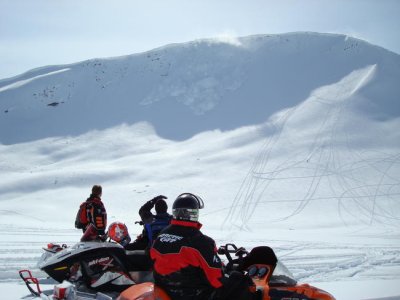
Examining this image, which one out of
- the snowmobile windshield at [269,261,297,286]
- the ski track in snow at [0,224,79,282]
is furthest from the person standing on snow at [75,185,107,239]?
the snowmobile windshield at [269,261,297,286]

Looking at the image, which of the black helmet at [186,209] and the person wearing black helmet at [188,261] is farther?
the black helmet at [186,209]

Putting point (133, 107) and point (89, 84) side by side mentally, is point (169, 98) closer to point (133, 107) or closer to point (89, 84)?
point (133, 107)

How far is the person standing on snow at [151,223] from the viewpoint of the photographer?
5941 mm

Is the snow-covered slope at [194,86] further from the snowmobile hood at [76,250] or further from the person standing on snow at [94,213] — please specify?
the snowmobile hood at [76,250]

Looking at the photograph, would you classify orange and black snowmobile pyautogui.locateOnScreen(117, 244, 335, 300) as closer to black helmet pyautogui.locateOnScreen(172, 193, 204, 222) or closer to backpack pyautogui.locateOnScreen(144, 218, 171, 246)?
black helmet pyautogui.locateOnScreen(172, 193, 204, 222)

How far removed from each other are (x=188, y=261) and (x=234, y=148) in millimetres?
31857

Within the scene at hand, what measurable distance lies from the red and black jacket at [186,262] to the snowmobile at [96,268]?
1.48 metres

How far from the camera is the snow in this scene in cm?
1310

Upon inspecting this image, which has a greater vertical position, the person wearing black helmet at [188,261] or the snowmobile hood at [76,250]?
the person wearing black helmet at [188,261]

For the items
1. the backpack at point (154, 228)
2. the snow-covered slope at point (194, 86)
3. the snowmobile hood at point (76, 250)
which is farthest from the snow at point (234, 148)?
the backpack at point (154, 228)

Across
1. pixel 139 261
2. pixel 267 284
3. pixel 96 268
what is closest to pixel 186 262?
pixel 267 284

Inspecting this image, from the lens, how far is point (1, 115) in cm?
5116

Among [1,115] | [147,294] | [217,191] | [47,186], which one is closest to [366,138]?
[217,191]

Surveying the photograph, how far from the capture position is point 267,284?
4.12 meters
